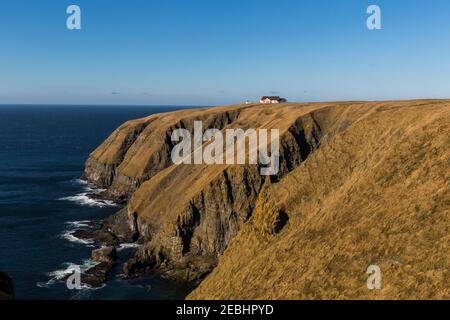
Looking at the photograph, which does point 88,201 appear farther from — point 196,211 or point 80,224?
point 196,211

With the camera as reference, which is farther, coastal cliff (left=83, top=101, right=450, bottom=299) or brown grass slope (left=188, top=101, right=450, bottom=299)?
coastal cliff (left=83, top=101, right=450, bottom=299)

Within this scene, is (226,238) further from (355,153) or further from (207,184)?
(355,153)

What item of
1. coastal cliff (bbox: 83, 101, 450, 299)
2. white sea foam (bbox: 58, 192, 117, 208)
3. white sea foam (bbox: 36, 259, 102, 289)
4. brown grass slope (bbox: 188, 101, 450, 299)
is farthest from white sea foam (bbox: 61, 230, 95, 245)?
brown grass slope (bbox: 188, 101, 450, 299)

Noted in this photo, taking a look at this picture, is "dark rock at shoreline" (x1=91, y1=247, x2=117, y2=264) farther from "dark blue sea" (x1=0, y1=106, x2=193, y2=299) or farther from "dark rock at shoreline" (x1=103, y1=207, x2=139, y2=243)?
"dark rock at shoreline" (x1=103, y1=207, x2=139, y2=243)

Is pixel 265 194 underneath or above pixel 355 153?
underneath

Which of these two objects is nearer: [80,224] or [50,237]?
[50,237]

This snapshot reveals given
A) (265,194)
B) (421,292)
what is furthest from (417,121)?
(421,292)

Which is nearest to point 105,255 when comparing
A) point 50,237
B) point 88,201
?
point 50,237
